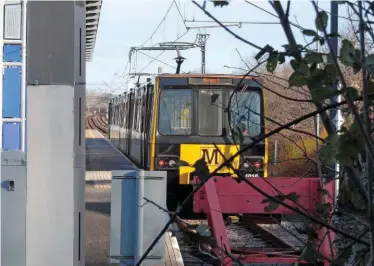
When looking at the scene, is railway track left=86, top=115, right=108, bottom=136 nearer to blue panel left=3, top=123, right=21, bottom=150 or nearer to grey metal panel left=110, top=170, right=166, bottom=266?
blue panel left=3, top=123, right=21, bottom=150

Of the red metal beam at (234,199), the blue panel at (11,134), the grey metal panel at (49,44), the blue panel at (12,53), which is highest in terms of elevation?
the blue panel at (12,53)

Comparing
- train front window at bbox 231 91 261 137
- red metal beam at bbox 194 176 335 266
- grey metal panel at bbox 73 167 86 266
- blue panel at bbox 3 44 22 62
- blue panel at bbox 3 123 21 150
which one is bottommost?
red metal beam at bbox 194 176 335 266

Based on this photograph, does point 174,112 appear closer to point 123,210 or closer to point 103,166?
point 123,210

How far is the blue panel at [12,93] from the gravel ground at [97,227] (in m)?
2.24

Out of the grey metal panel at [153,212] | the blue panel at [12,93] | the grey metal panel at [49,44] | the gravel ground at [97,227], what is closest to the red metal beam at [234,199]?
the gravel ground at [97,227]

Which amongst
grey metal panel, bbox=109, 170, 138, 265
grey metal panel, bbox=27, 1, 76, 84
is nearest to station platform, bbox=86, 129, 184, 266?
grey metal panel, bbox=109, 170, 138, 265

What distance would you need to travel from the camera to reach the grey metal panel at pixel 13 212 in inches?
162

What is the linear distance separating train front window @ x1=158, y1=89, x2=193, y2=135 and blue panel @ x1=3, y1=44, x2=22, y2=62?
5125 millimetres

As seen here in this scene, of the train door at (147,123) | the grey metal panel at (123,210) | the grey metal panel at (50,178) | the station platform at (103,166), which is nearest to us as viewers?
the grey metal panel at (50,178)

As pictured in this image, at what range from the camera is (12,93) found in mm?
9719

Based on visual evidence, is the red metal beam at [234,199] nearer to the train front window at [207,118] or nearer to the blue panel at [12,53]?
the blue panel at [12,53]

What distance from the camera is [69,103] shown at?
12.3 feet

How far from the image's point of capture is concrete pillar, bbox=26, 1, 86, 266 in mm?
3684

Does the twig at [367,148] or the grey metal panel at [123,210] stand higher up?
the twig at [367,148]
